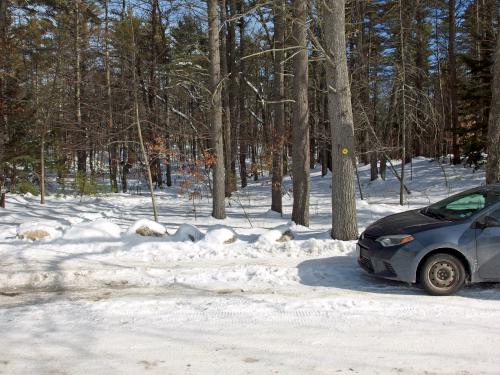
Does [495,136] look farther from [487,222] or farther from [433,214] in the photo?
[487,222]

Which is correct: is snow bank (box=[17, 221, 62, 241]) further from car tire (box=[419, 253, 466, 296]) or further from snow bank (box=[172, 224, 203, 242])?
car tire (box=[419, 253, 466, 296])

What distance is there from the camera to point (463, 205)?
648 centimetres

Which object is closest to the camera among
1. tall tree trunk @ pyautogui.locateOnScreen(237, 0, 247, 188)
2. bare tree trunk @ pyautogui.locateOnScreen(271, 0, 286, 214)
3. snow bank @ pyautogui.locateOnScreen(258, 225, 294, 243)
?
snow bank @ pyautogui.locateOnScreen(258, 225, 294, 243)

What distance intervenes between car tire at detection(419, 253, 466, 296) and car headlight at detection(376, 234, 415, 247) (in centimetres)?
38

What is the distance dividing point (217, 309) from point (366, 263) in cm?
244

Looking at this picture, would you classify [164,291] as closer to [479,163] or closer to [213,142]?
[213,142]

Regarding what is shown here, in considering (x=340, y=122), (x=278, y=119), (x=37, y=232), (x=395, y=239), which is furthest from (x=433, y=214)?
(x=278, y=119)

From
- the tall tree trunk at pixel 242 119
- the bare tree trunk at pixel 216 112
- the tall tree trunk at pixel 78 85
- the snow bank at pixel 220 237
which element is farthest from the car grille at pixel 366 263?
the tall tree trunk at pixel 242 119

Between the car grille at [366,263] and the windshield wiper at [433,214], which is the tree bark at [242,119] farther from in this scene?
the car grille at [366,263]

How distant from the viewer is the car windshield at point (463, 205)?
6.10 m

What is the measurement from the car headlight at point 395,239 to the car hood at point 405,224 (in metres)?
0.08

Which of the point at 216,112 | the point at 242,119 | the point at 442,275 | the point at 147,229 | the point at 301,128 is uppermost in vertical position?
the point at 242,119

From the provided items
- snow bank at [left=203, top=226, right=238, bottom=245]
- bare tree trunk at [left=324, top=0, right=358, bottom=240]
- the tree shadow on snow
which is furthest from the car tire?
snow bank at [left=203, top=226, right=238, bottom=245]

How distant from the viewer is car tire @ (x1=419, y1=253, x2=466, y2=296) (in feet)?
18.8
